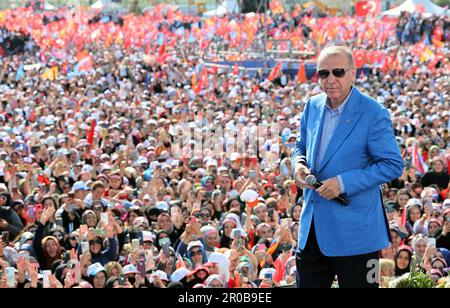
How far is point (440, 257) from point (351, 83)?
4378 millimetres

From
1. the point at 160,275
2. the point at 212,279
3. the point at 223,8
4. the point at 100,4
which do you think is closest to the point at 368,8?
the point at 223,8

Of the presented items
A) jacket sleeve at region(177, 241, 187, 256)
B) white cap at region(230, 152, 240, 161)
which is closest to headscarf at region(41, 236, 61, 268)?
jacket sleeve at region(177, 241, 187, 256)

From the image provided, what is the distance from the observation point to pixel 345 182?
331 centimetres

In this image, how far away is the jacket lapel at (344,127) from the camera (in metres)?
3.40

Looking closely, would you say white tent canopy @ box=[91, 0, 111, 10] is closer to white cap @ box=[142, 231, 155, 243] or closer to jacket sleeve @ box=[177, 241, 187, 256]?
white cap @ box=[142, 231, 155, 243]

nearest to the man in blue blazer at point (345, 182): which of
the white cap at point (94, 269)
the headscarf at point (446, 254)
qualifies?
the white cap at point (94, 269)

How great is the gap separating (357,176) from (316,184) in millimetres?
138

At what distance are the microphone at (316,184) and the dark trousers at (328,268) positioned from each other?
145mm

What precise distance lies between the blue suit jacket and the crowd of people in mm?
1028

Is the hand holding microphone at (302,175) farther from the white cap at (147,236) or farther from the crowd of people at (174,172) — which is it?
the white cap at (147,236)

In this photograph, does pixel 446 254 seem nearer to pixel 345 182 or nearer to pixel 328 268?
pixel 328 268

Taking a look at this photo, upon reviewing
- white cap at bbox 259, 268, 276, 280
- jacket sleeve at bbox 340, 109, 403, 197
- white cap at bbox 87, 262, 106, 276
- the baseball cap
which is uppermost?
jacket sleeve at bbox 340, 109, 403, 197

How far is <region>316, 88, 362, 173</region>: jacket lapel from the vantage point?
11.2 ft

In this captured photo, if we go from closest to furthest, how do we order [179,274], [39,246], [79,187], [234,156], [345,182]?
[345,182] < [179,274] < [39,246] < [79,187] < [234,156]
